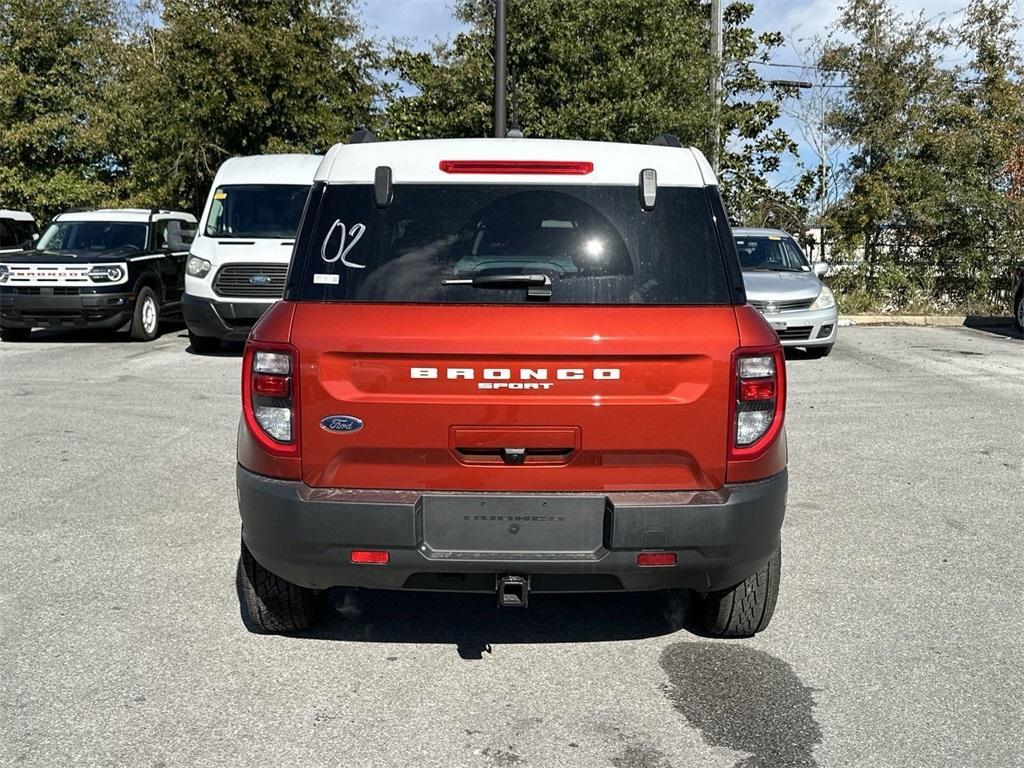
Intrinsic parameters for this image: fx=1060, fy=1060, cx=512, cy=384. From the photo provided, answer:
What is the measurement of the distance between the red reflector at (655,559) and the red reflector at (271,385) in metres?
1.25

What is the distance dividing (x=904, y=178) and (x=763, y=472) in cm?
1830

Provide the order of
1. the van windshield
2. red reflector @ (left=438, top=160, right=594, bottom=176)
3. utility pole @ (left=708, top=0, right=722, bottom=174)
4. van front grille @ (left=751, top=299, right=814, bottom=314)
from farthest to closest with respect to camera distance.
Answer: utility pole @ (left=708, top=0, right=722, bottom=174), the van windshield, van front grille @ (left=751, top=299, right=814, bottom=314), red reflector @ (left=438, top=160, right=594, bottom=176)

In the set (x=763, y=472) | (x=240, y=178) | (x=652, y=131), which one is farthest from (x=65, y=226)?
(x=763, y=472)

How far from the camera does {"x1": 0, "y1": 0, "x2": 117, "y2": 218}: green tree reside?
93.5 feet

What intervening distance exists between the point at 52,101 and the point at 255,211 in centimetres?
1963

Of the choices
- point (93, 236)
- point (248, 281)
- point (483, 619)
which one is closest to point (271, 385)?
point (483, 619)

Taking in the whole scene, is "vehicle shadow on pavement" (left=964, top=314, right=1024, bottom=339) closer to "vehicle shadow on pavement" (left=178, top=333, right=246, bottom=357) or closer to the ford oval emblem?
"vehicle shadow on pavement" (left=178, top=333, right=246, bottom=357)

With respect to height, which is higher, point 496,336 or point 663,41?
point 663,41

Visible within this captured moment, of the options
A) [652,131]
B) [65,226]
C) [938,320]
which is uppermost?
[652,131]

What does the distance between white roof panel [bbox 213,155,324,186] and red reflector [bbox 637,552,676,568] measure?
36.1 ft

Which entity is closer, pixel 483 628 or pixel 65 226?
pixel 483 628

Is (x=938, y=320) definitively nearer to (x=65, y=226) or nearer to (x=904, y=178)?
(x=904, y=178)

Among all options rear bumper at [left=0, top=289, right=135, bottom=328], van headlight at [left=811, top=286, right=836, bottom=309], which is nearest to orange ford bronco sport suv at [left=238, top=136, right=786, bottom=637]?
van headlight at [left=811, top=286, right=836, bottom=309]

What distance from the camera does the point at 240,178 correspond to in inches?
536
